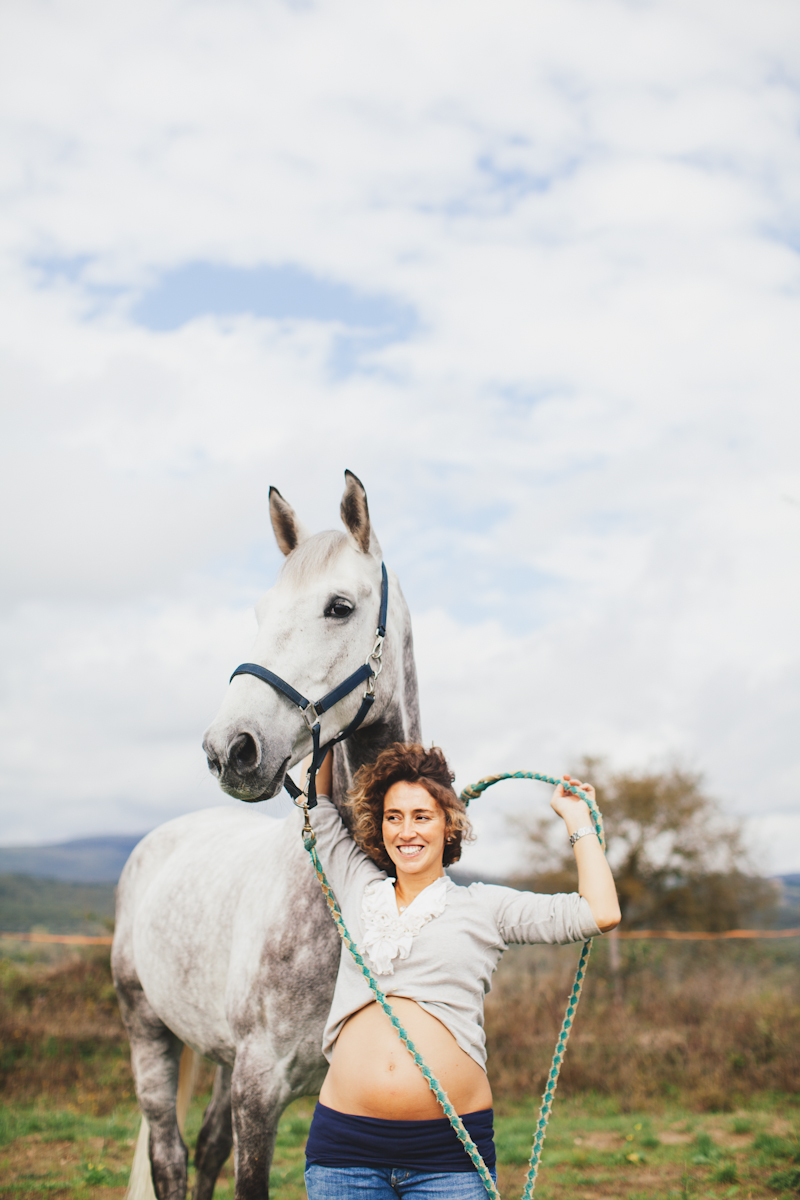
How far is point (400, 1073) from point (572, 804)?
0.77 meters

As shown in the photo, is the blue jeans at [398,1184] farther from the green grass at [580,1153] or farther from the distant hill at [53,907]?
the distant hill at [53,907]

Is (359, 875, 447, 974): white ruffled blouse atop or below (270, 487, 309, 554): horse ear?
below

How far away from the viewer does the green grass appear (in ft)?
16.5

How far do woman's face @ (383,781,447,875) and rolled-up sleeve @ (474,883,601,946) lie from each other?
0.60ft

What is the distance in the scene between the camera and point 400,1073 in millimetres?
1948

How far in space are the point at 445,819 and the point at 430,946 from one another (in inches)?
13.0

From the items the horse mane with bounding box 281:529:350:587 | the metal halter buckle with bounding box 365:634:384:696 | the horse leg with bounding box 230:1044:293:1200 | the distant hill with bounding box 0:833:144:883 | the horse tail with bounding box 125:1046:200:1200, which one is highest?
the horse mane with bounding box 281:529:350:587

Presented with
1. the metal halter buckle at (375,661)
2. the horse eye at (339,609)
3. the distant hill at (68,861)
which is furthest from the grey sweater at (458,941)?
the distant hill at (68,861)

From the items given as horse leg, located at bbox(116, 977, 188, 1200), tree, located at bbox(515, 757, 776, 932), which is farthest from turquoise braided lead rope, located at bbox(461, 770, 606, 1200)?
tree, located at bbox(515, 757, 776, 932)

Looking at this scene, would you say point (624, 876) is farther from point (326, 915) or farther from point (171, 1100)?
point (326, 915)

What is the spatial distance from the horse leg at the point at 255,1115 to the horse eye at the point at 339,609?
1346mm

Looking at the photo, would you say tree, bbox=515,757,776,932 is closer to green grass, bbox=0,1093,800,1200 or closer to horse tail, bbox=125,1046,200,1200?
green grass, bbox=0,1093,800,1200

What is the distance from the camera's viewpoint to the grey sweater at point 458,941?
2.02 m

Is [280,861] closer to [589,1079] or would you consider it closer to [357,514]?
[357,514]
